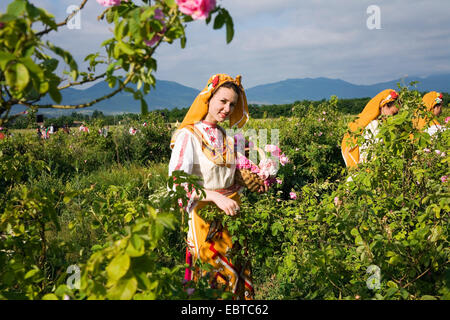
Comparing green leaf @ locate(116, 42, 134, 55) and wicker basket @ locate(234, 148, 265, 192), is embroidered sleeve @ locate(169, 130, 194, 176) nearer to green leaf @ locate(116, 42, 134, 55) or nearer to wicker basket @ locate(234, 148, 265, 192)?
wicker basket @ locate(234, 148, 265, 192)

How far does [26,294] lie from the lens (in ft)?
3.87

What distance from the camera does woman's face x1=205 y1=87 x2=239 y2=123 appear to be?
216 centimetres

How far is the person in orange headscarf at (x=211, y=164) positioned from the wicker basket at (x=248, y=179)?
57mm

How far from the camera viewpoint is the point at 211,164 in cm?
215

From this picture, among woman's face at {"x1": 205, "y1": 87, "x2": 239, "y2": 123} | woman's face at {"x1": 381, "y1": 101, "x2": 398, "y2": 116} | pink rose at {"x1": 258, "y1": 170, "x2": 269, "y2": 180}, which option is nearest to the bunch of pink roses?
pink rose at {"x1": 258, "y1": 170, "x2": 269, "y2": 180}

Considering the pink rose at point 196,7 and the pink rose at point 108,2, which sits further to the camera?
the pink rose at point 108,2

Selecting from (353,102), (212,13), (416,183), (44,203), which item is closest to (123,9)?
(212,13)

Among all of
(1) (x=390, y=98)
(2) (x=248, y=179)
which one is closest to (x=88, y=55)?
(2) (x=248, y=179)

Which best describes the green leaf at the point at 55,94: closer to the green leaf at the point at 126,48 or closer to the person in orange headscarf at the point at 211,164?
the green leaf at the point at 126,48

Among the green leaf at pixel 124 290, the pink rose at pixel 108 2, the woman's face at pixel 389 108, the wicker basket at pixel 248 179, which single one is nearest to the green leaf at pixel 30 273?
the green leaf at pixel 124 290

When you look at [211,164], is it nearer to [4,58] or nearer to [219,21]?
[219,21]

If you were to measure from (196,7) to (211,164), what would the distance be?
4.39ft

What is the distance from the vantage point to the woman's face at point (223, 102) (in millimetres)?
2160
